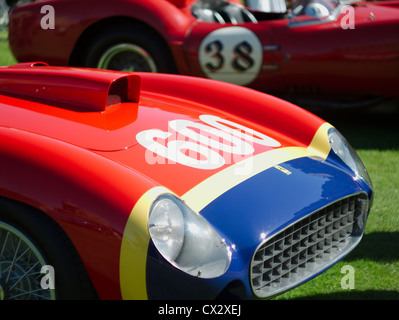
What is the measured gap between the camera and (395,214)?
346cm

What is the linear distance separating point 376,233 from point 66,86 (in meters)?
1.70

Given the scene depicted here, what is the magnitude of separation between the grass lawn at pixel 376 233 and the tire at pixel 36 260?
3.20 ft

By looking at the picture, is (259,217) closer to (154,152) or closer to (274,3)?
(154,152)

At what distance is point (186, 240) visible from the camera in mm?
1934

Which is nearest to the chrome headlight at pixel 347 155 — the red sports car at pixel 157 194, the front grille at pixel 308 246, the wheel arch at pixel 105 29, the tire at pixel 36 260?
the red sports car at pixel 157 194

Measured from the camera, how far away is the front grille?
6.91 ft

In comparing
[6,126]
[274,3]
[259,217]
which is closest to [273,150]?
[259,217]

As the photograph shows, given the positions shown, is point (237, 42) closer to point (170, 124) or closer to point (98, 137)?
point (170, 124)

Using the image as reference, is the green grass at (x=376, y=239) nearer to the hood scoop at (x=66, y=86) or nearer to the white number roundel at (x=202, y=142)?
the white number roundel at (x=202, y=142)

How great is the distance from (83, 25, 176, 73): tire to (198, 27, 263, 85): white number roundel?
350 mm

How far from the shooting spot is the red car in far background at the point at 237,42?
4.88 meters

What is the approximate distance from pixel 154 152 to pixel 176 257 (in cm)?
57

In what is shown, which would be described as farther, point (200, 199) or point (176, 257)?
point (200, 199)

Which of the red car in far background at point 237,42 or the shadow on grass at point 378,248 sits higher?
the red car in far background at point 237,42
